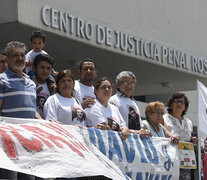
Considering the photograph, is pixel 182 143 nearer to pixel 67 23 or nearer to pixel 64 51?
pixel 67 23

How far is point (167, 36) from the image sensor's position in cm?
1662

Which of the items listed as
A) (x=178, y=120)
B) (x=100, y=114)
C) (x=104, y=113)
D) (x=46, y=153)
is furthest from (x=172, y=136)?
(x=46, y=153)

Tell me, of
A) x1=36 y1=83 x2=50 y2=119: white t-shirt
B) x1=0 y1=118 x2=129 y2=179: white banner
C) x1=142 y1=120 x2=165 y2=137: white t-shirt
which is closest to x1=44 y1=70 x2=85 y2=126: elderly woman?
x1=36 y1=83 x2=50 y2=119: white t-shirt

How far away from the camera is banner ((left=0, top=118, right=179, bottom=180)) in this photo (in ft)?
16.0

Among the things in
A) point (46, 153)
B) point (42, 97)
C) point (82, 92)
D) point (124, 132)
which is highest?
point (82, 92)

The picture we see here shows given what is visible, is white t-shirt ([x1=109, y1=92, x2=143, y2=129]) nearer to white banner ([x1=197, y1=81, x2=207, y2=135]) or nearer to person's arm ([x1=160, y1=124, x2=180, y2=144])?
person's arm ([x1=160, y1=124, x2=180, y2=144])

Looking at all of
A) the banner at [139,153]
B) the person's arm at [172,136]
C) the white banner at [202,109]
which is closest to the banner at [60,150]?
the banner at [139,153]

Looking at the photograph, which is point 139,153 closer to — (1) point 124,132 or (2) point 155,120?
(1) point 124,132

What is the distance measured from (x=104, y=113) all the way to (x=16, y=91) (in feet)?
5.29

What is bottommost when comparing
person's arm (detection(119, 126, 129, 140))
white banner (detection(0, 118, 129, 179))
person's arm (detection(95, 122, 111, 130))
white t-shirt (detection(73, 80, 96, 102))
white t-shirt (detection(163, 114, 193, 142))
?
white banner (detection(0, 118, 129, 179))

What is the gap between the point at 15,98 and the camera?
231 inches

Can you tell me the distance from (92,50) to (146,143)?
665 cm

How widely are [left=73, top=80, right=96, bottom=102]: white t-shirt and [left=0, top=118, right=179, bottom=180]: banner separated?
0.83m

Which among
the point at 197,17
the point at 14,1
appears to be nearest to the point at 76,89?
the point at 14,1
